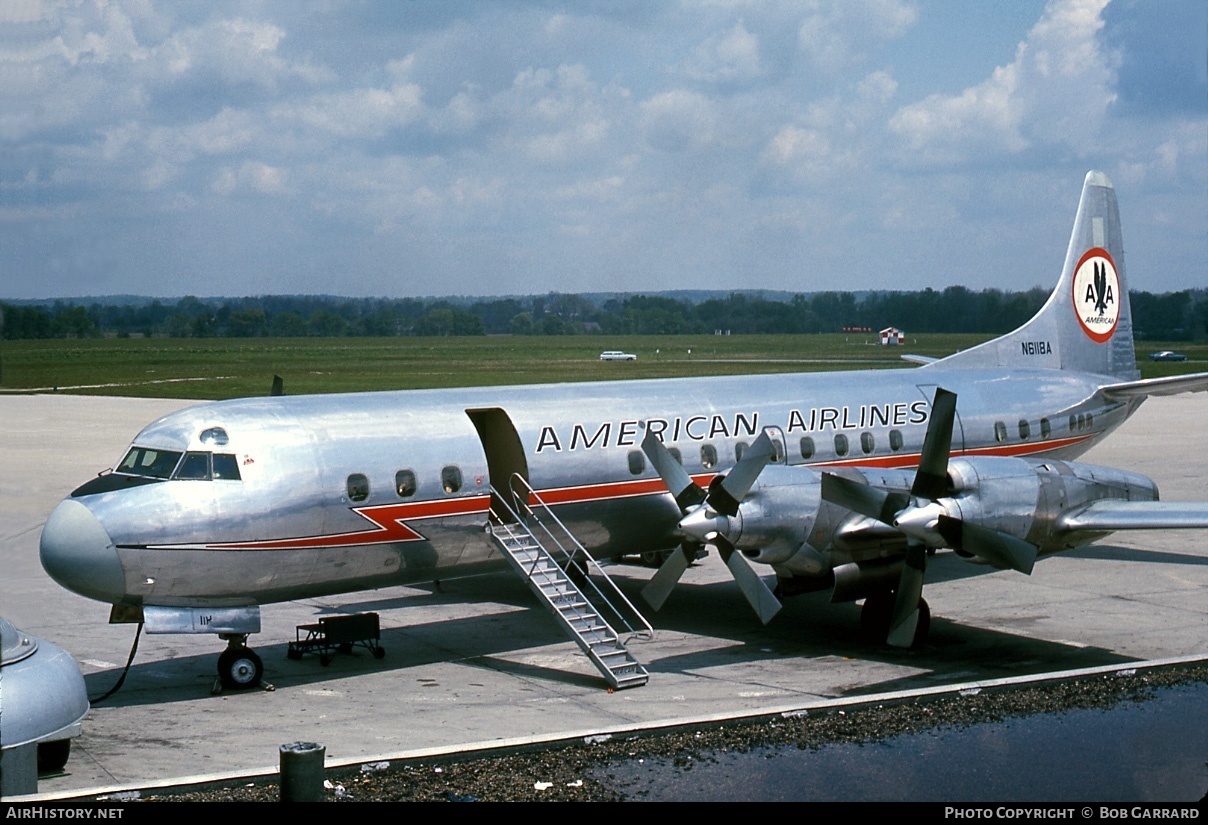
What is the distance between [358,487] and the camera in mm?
19156

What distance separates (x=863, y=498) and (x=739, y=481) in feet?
6.29

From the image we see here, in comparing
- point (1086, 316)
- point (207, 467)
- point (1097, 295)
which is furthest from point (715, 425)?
point (1097, 295)

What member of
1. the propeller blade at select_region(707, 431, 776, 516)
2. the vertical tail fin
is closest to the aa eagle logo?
the vertical tail fin

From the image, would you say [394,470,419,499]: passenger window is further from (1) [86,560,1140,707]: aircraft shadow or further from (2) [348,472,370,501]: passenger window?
(1) [86,560,1140,707]: aircraft shadow

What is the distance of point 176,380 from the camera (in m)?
98.9

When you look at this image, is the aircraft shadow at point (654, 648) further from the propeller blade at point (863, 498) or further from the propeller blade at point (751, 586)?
the propeller blade at point (863, 498)

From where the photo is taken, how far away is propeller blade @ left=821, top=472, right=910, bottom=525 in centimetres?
1953

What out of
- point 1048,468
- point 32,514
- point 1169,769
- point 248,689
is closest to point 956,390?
point 1048,468

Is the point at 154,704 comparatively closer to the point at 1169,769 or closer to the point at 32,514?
the point at 1169,769

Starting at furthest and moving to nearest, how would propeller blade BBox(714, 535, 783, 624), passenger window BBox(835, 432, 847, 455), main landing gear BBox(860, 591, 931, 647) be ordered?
1. passenger window BBox(835, 432, 847, 455)
2. main landing gear BBox(860, 591, 931, 647)
3. propeller blade BBox(714, 535, 783, 624)

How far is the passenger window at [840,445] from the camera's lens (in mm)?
23656

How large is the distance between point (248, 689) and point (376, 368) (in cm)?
9424

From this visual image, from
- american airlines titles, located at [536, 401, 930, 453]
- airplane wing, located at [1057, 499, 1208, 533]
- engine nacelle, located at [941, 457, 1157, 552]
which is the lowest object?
airplane wing, located at [1057, 499, 1208, 533]

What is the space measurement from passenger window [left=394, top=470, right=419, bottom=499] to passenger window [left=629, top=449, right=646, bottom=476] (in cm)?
A: 381
